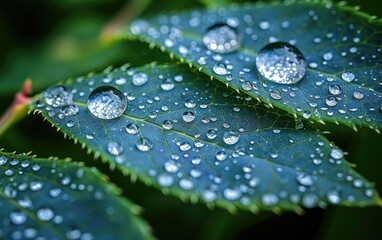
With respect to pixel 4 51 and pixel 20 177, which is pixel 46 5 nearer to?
pixel 4 51

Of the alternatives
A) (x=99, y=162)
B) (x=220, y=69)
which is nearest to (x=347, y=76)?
(x=220, y=69)

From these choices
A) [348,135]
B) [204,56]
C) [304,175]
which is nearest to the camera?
[304,175]

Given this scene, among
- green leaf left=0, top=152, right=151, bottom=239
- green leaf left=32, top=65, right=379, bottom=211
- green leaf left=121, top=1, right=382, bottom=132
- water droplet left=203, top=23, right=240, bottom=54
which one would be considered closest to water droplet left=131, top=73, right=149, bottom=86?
green leaf left=32, top=65, right=379, bottom=211

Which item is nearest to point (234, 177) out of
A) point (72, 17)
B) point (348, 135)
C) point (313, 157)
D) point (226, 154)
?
point (226, 154)

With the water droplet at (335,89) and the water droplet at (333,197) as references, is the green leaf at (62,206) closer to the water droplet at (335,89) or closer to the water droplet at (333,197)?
the water droplet at (333,197)

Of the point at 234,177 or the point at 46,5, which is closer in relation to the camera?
the point at 234,177

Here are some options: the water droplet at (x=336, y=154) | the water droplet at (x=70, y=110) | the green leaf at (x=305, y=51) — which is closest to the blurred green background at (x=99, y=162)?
the green leaf at (x=305, y=51)

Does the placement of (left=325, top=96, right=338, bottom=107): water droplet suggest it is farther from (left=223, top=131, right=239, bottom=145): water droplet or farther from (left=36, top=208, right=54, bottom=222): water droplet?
Answer: (left=36, top=208, right=54, bottom=222): water droplet
